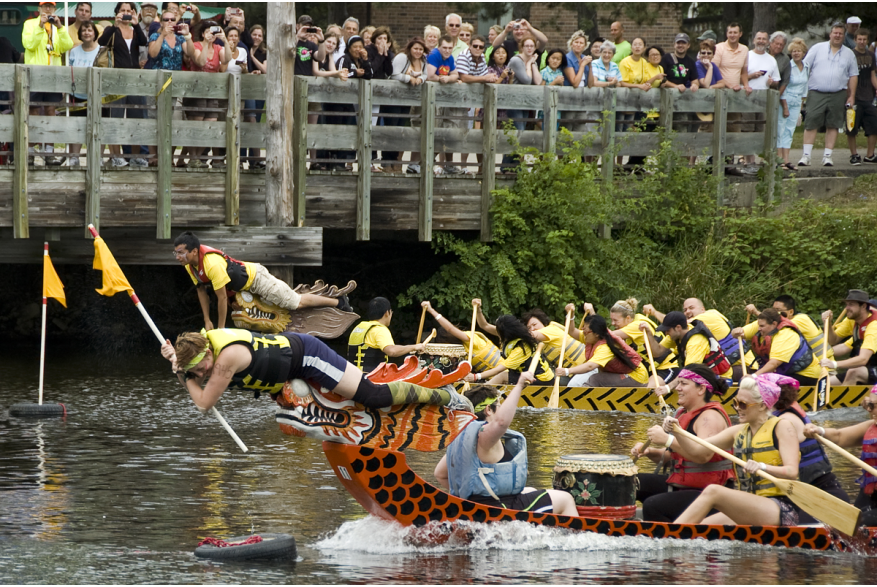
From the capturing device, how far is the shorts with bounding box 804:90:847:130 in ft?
65.1

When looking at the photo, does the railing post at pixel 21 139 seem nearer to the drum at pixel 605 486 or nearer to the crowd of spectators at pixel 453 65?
the crowd of spectators at pixel 453 65

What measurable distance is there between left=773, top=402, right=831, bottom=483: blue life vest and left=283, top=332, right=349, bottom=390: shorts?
9.80ft

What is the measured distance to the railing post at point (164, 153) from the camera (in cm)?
1528

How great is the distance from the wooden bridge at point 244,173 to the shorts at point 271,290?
287 cm

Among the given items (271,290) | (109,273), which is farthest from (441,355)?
(109,273)

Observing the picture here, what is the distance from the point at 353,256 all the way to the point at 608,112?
466cm

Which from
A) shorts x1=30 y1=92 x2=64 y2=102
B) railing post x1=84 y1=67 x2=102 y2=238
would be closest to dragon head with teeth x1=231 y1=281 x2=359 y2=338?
railing post x1=84 y1=67 x2=102 y2=238

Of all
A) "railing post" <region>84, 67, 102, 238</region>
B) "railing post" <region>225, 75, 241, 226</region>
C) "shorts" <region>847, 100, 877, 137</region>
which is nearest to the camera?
"railing post" <region>84, 67, 102, 238</region>

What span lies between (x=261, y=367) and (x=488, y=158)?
32.1 feet

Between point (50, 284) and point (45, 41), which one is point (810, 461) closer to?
point (50, 284)

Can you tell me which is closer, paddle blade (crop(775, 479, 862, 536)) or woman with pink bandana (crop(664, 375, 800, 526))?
paddle blade (crop(775, 479, 862, 536))

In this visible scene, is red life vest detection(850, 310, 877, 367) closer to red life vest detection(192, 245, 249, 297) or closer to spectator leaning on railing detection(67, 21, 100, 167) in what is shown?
red life vest detection(192, 245, 249, 297)

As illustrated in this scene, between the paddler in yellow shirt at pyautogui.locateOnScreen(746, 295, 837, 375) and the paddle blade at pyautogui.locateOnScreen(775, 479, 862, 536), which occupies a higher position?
the paddler in yellow shirt at pyautogui.locateOnScreen(746, 295, 837, 375)

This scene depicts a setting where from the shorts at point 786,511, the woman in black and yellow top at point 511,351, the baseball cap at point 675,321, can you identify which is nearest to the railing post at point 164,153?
the woman in black and yellow top at point 511,351
